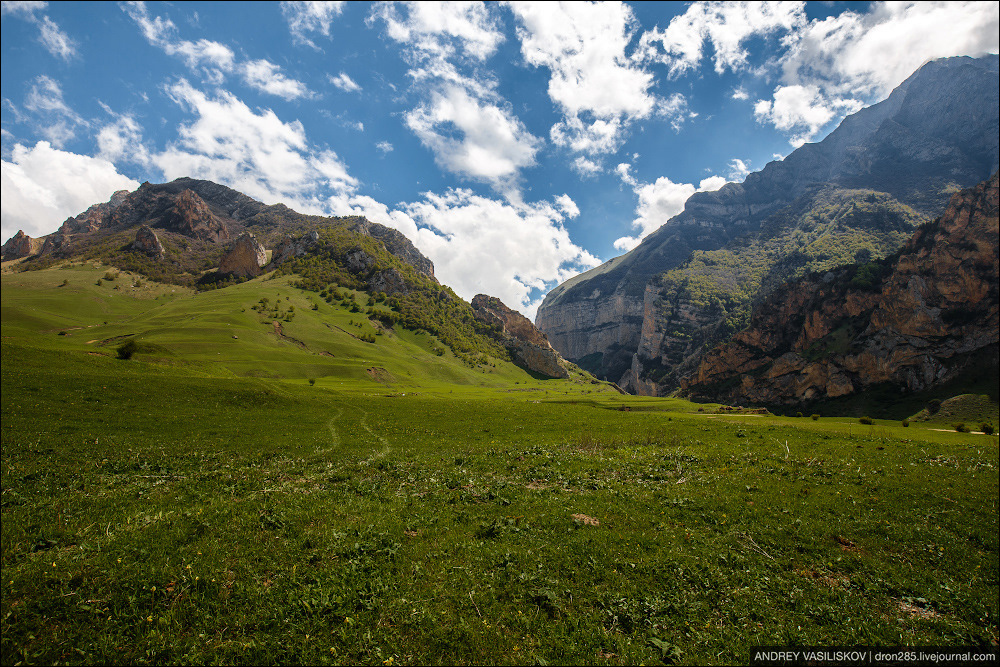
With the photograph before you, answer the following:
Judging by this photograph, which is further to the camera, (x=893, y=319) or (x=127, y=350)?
(x=893, y=319)

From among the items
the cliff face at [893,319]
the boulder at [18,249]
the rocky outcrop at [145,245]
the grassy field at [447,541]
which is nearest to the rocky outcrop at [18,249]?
the boulder at [18,249]

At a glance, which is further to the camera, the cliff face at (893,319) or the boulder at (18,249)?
the cliff face at (893,319)

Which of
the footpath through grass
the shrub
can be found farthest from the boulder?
the shrub

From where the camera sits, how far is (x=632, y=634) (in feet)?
29.1

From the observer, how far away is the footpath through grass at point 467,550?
835 cm

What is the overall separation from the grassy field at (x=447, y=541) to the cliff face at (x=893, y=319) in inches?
5802

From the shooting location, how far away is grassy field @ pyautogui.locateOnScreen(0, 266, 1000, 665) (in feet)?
27.6

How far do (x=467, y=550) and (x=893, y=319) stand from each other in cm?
19509

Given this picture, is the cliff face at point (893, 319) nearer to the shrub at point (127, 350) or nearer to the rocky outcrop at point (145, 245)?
the shrub at point (127, 350)

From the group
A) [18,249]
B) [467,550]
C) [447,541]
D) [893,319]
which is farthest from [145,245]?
[893,319]

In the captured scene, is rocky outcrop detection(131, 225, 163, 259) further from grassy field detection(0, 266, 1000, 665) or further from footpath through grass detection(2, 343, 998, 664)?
footpath through grass detection(2, 343, 998, 664)

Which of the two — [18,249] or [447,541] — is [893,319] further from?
[18,249]

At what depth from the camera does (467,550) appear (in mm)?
12250

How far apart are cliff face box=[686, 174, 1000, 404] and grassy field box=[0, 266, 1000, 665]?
147m
